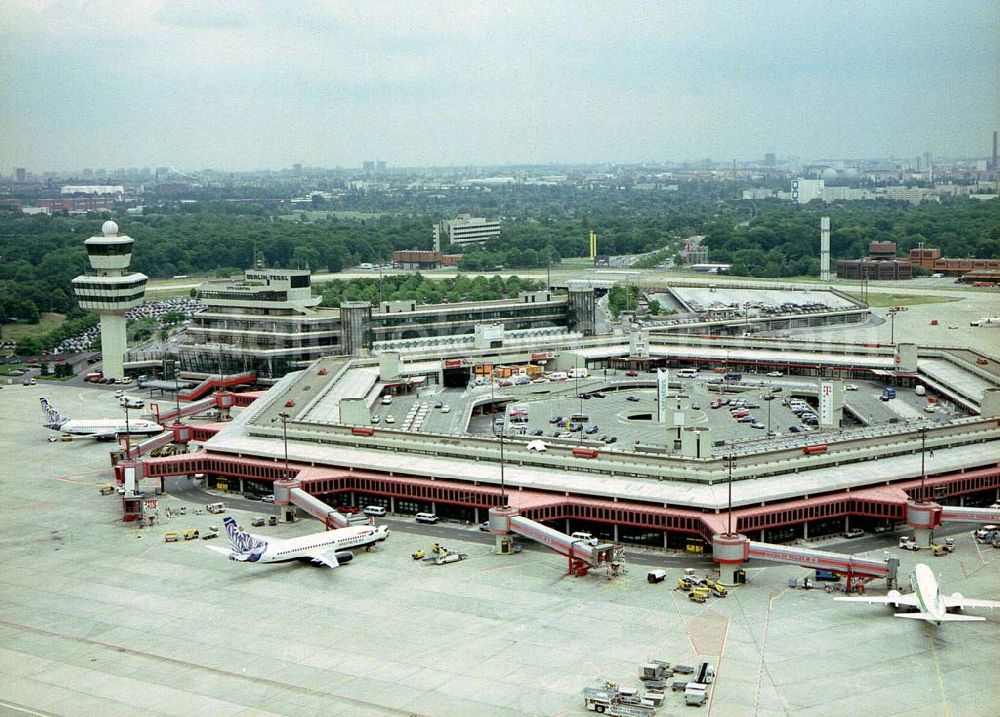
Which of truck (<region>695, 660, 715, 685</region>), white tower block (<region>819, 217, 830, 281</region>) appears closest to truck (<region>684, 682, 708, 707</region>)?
truck (<region>695, 660, 715, 685</region>)

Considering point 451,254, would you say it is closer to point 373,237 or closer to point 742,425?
point 373,237

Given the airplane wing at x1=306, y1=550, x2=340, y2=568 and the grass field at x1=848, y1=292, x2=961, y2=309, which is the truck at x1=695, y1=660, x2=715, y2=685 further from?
the grass field at x1=848, y1=292, x2=961, y2=309

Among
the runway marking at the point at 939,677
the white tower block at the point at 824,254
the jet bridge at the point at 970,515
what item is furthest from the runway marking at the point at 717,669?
the white tower block at the point at 824,254

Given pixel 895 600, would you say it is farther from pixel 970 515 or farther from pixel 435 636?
pixel 435 636

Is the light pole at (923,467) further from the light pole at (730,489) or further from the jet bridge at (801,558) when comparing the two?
the light pole at (730,489)

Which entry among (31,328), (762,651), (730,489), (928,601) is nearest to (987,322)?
(730,489)
